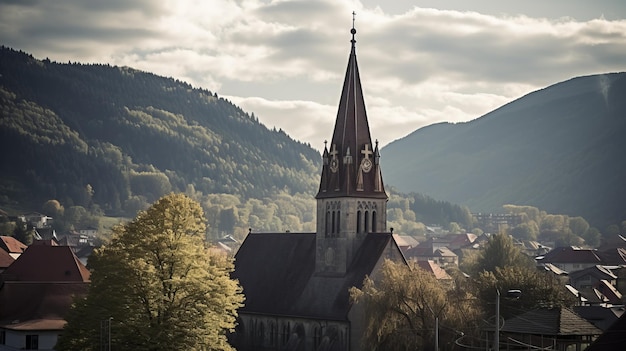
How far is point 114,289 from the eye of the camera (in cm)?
7450

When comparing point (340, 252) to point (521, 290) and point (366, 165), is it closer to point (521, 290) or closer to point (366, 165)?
point (366, 165)

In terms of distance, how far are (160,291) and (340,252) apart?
1047 inches

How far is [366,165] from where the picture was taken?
9906 cm

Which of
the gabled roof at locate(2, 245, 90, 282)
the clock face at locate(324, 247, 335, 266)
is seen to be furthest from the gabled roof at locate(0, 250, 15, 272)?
the clock face at locate(324, 247, 335, 266)

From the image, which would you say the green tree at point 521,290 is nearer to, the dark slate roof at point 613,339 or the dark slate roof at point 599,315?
the dark slate roof at point 599,315

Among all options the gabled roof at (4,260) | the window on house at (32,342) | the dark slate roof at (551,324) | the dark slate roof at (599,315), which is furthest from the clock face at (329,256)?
the gabled roof at (4,260)

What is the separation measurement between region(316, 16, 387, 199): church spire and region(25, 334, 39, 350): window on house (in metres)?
28.7

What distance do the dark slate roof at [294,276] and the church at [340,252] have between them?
101mm

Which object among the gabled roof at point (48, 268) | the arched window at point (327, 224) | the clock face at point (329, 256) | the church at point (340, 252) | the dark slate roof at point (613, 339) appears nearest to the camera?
the dark slate roof at point (613, 339)

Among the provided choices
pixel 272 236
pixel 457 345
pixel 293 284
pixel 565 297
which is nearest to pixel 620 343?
pixel 457 345

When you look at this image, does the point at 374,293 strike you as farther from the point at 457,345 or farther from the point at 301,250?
the point at 301,250

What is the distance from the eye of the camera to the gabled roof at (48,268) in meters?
120

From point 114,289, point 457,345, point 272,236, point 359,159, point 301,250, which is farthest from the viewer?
point 272,236

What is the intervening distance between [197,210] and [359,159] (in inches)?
933
